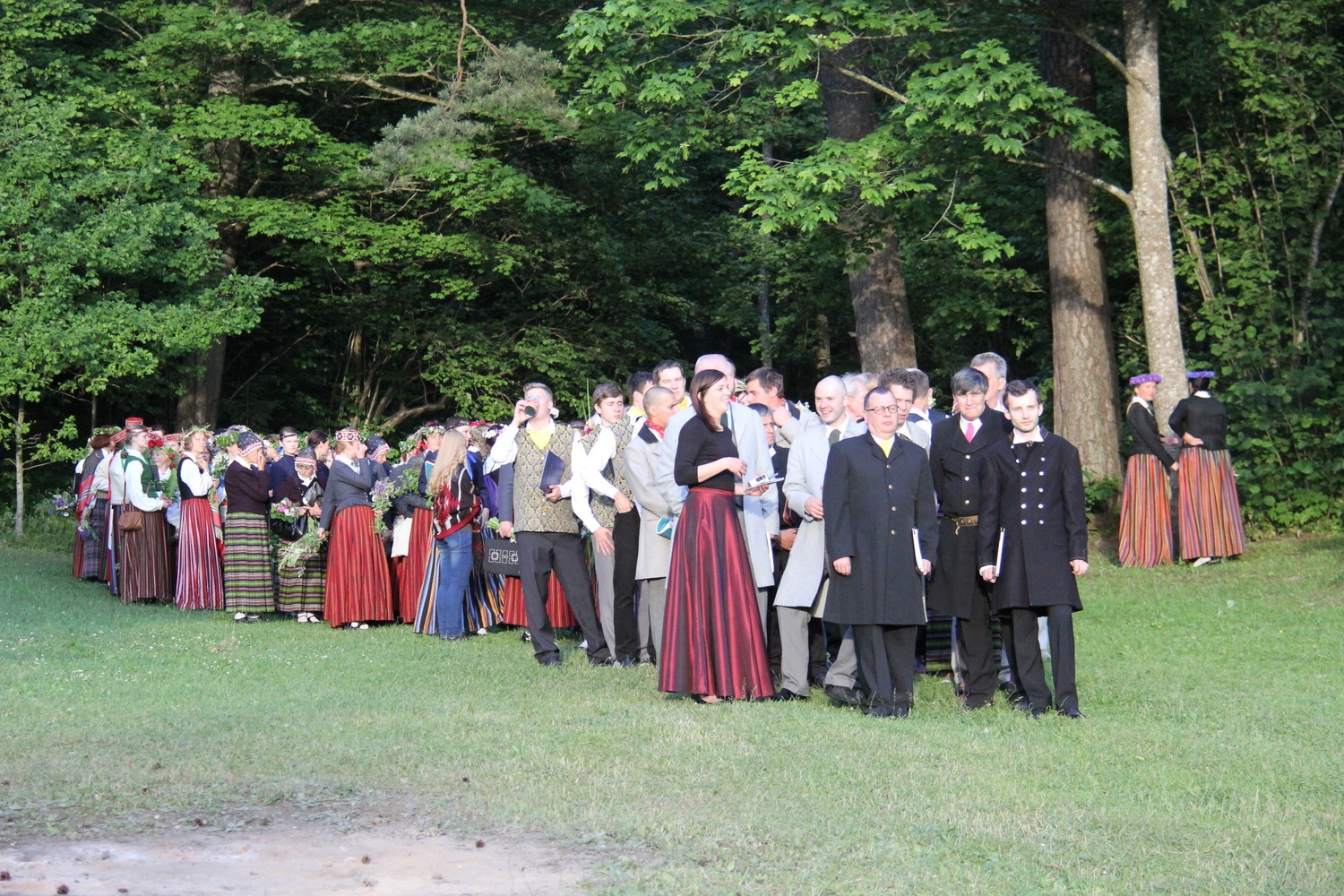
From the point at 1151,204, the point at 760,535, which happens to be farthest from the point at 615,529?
the point at 1151,204

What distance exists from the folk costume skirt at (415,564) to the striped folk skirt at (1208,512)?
298 inches

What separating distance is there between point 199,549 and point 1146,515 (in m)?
9.49

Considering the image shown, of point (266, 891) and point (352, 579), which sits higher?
point (352, 579)

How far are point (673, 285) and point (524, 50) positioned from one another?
7.10 meters

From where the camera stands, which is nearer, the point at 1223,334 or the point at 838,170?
the point at 838,170

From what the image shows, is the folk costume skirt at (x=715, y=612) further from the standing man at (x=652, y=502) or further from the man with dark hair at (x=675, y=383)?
the man with dark hair at (x=675, y=383)

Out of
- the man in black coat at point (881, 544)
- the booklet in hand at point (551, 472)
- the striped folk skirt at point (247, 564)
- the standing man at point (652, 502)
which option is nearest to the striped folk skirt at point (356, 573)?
the striped folk skirt at point (247, 564)

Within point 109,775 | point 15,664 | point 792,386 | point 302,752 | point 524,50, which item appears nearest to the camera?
point 109,775

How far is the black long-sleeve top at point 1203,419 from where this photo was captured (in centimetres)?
1552

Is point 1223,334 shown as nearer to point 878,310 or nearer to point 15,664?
point 878,310

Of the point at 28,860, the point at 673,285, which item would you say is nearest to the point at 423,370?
the point at 673,285

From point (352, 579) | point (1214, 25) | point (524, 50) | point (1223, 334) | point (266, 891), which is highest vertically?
point (524, 50)

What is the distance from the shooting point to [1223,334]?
18.3 m

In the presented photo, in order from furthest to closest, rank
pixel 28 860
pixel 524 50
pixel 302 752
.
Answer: pixel 524 50
pixel 302 752
pixel 28 860
